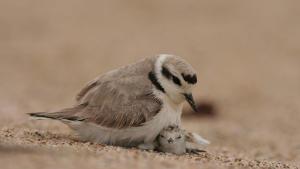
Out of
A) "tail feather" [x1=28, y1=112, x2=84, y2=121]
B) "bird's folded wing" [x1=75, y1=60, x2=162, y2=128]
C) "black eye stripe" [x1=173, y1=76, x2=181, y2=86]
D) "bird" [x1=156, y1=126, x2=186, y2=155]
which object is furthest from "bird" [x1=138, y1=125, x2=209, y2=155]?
"tail feather" [x1=28, y1=112, x2=84, y2=121]

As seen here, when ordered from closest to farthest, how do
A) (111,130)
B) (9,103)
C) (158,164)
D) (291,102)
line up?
1. (158,164)
2. (111,130)
3. (9,103)
4. (291,102)

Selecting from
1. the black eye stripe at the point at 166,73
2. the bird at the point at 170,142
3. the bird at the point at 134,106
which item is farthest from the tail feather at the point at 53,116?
the black eye stripe at the point at 166,73

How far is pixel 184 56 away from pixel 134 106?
7454mm

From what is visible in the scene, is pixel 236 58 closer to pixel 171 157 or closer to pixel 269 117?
pixel 269 117

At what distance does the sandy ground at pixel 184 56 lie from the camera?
7688 millimetres

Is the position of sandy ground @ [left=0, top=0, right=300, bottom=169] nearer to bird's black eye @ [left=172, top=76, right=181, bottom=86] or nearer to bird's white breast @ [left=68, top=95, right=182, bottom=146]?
bird's white breast @ [left=68, top=95, right=182, bottom=146]

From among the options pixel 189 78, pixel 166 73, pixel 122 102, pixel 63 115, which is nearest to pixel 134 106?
pixel 122 102

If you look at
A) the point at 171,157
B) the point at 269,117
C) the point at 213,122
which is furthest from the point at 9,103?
the point at 171,157

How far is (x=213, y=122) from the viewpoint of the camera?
9914 mm

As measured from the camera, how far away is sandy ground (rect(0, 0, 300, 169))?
25.2 ft

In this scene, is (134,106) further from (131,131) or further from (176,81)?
(176,81)

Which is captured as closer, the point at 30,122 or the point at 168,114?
the point at 168,114

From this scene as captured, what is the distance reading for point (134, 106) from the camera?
6094 millimetres

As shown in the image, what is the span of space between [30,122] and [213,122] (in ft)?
9.78
